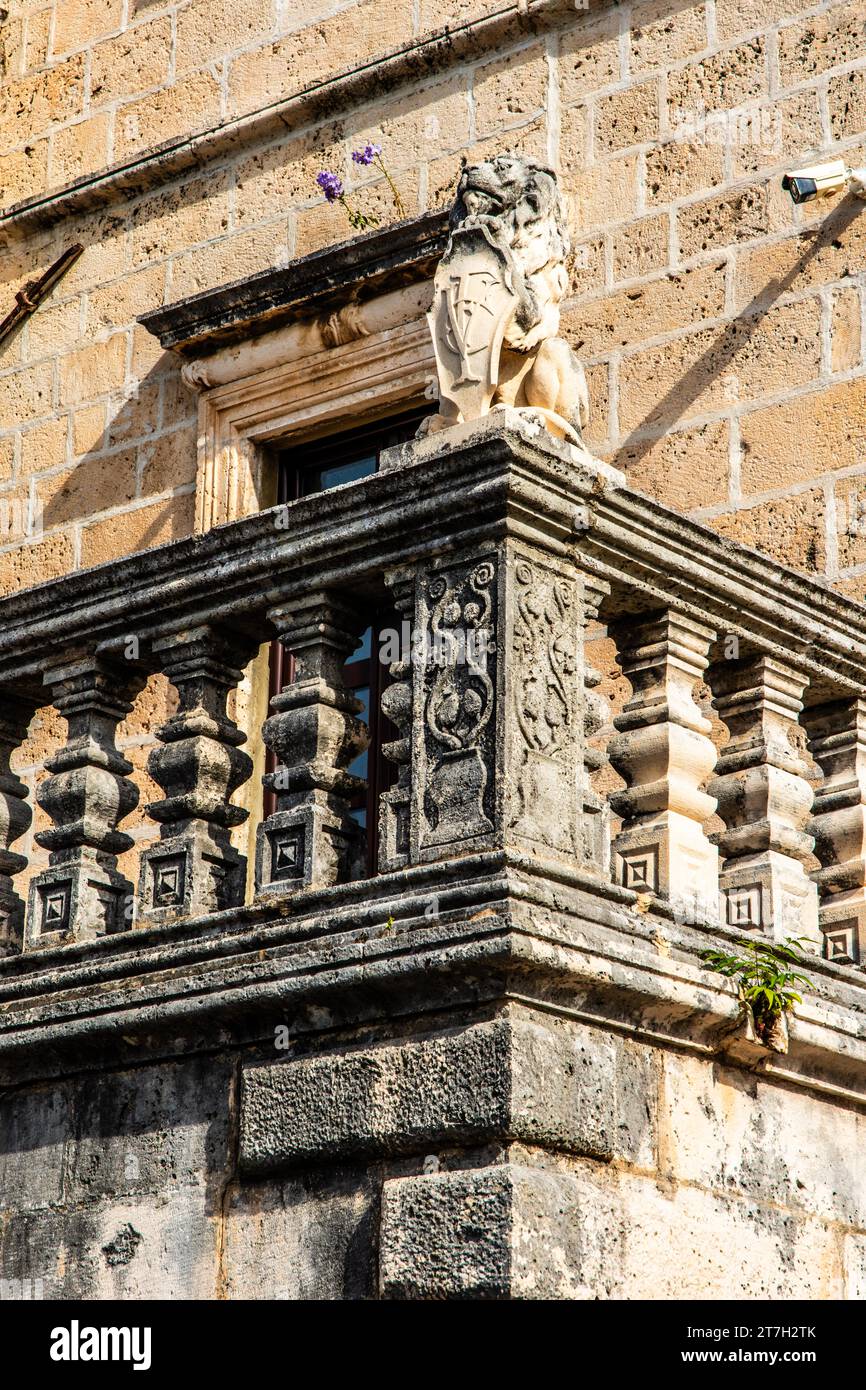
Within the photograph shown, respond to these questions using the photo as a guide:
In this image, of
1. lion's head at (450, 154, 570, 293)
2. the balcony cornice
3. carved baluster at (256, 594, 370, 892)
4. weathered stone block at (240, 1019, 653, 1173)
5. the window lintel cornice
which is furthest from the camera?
the window lintel cornice

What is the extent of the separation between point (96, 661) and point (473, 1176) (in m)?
1.75

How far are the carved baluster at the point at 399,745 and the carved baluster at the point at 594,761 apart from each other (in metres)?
0.37

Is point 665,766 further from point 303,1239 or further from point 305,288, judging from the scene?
point 305,288

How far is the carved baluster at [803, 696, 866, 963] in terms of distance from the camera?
523cm

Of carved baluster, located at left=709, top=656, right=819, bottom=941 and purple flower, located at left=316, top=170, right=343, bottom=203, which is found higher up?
purple flower, located at left=316, top=170, right=343, bottom=203

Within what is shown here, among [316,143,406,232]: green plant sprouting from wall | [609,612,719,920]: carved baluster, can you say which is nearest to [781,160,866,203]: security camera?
[316,143,406,232]: green plant sprouting from wall

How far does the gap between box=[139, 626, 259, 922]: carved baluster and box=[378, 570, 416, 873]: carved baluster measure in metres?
0.51

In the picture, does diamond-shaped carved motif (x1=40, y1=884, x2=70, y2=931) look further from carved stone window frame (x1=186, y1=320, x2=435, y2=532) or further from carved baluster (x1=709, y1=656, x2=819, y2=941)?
carved stone window frame (x1=186, y1=320, x2=435, y2=532)

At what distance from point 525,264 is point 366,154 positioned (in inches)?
123

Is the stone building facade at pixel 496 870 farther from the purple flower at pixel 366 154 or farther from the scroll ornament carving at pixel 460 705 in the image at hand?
the purple flower at pixel 366 154

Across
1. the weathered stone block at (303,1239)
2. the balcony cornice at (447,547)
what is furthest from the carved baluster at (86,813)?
the weathered stone block at (303,1239)

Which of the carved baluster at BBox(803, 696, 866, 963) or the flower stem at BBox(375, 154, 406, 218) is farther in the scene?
the flower stem at BBox(375, 154, 406, 218)

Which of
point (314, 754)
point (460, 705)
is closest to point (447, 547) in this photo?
point (460, 705)

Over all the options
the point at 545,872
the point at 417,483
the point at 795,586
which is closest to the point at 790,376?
the point at 795,586
